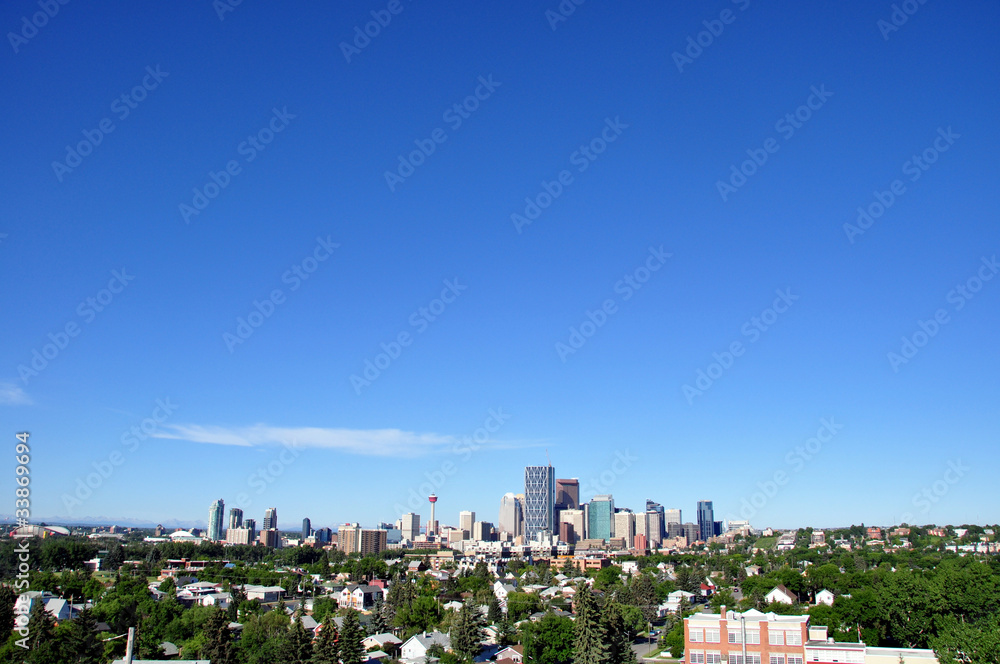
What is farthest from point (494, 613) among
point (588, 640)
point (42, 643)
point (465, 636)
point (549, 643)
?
point (42, 643)

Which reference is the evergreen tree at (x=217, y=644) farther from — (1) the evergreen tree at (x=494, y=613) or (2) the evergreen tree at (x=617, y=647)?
(1) the evergreen tree at (x=494, y=613)

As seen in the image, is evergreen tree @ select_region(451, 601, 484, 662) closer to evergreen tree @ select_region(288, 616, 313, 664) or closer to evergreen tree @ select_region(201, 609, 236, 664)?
evergreen tree @ select_region(288, 616, 313, 664)

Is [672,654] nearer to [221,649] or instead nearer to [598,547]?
[221,649]

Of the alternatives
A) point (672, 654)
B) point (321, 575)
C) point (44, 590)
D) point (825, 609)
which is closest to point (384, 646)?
point (672, 654)

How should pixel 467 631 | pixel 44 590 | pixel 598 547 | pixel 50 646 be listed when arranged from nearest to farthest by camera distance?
1. pixel 50 646
2. pixel 467 631
3. pixel 44 590
4. pixel 598 547

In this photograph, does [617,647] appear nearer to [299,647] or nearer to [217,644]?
[299,647]

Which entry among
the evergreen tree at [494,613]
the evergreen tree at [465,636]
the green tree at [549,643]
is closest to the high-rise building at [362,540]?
the evergreen tree at [494,613]

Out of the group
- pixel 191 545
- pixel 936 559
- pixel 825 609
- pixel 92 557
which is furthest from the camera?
pixel 191 545
